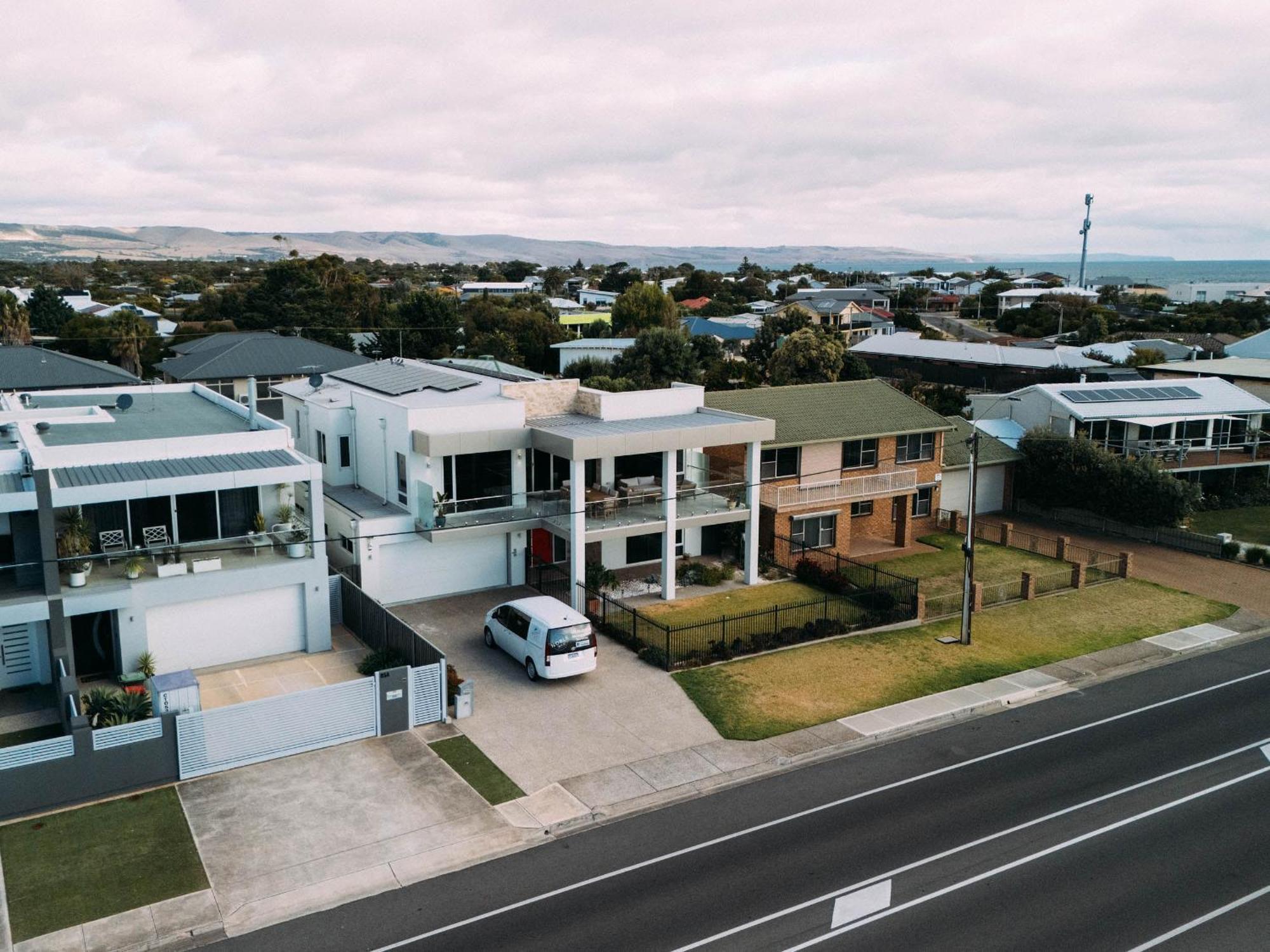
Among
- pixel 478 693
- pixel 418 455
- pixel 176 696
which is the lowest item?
pixel 478 693

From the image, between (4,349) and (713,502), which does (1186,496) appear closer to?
(713,502)

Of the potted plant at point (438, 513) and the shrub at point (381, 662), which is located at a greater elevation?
the potted plant at point (438, 513)

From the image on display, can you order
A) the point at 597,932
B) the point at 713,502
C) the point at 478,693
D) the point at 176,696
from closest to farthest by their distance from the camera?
the point at 597,932 < the point at 176,696 < the point at 478,693 < the point at 713,502

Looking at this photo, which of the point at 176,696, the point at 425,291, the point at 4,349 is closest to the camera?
the point at 176,696

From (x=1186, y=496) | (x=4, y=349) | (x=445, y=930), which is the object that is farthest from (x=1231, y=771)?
(x=4, y=349)

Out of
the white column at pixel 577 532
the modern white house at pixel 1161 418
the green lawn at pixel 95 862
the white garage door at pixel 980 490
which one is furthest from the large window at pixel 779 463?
the green lawn at pixel 95 862

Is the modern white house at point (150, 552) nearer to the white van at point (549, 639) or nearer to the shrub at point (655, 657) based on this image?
the white van at point (549, 639)

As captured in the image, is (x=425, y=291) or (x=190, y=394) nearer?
(x=190, y=394)
